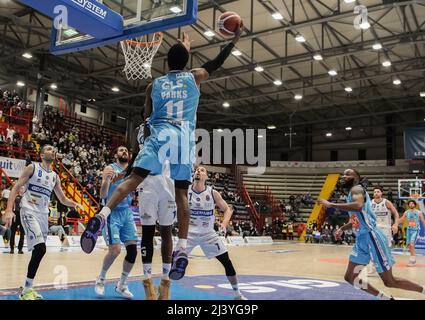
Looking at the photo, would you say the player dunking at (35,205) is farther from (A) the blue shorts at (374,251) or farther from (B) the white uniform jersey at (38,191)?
(A) the blue shorts at (374,251)

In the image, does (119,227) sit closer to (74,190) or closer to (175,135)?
(175,135)

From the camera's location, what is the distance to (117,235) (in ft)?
19.3

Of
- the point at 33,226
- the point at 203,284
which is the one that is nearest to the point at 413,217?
the point at 203,284

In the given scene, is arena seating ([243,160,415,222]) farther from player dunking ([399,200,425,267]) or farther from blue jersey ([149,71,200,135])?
blue jersey ([149,71,200,135])

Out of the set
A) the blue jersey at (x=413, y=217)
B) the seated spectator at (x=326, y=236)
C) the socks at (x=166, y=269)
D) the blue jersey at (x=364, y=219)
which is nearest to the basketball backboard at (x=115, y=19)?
the blue jersey at (x=364, y=219)

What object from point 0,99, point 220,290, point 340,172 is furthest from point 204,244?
point 340,172

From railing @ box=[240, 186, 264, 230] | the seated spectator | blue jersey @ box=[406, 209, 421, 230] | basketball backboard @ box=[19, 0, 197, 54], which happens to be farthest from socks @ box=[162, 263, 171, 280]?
railing @ box=[240, 186, 264, 230]

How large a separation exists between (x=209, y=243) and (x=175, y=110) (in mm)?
2513

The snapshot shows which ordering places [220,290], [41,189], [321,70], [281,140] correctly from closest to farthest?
1. [41,189]
2. [220,290]
3. [321,70]
4. [281,140]

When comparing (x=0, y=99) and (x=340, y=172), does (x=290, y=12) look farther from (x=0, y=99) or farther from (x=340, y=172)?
(x=340, y=172)

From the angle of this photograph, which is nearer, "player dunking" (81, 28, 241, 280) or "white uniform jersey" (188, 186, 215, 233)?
"player dunking" (81, 28, 241, 280)

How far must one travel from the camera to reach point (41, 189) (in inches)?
223

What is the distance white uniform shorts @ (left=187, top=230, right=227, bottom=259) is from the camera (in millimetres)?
5754
